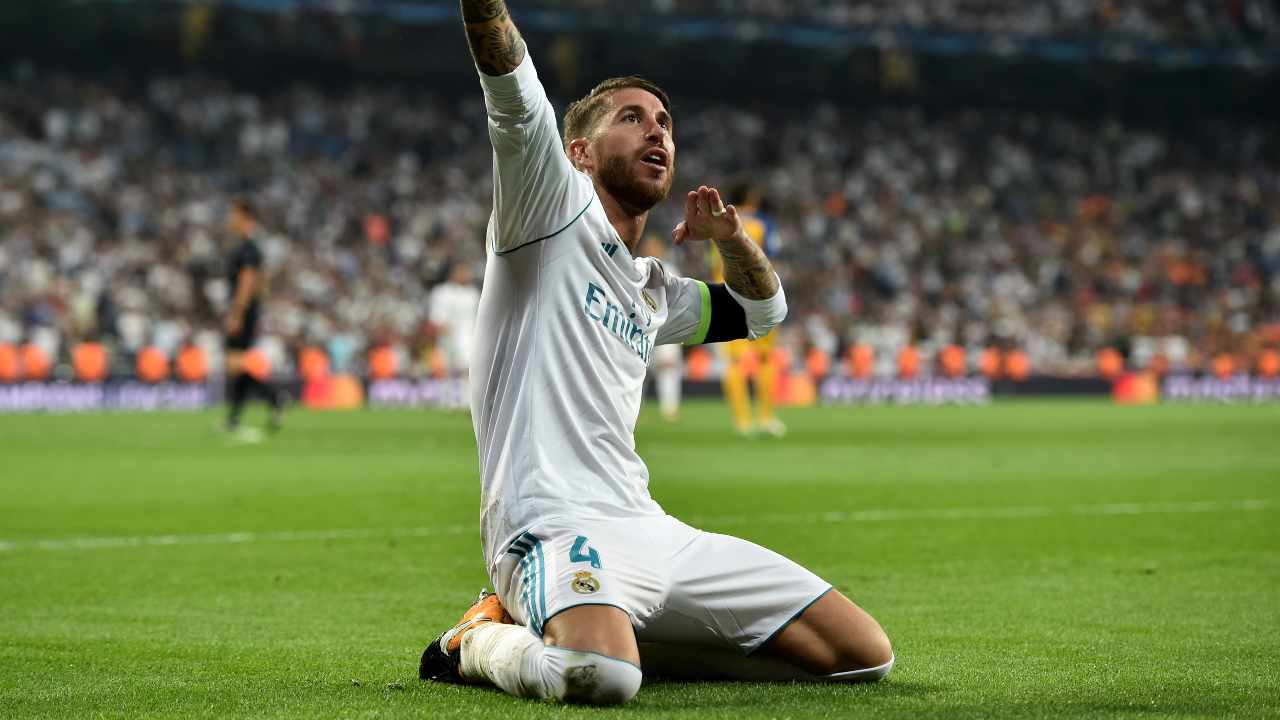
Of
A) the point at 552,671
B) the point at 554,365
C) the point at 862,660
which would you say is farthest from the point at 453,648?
the point at 862,660

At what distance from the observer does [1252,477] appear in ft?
42.5

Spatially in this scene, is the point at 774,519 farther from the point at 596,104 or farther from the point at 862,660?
the point at 596,104

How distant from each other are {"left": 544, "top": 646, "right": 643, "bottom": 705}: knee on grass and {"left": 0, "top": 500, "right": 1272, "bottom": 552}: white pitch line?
4.72 meters

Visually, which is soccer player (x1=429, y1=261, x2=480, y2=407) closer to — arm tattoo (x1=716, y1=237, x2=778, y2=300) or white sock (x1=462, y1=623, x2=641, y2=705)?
arm tattoo (x1=716, y1=237, x2=778, y2=300)

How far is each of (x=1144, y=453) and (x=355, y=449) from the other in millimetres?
7752

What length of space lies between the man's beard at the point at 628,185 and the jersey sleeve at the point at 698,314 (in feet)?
1.61

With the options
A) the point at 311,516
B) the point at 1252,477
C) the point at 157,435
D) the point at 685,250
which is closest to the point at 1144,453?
the point at 1252,477

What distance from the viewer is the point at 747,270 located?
16.4 ft

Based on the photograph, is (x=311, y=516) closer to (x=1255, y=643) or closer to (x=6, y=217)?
(x=1255, y=643)

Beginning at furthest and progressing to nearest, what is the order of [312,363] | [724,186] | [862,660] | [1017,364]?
[1017,364] → [724,186] → [312,363] → [862,660]

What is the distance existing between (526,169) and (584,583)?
3.50 feet

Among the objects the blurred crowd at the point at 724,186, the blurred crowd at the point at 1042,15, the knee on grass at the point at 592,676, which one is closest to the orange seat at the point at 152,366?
the blurred crowd at the point at 724,186

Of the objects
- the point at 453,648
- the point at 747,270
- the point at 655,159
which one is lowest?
the point at 453,648

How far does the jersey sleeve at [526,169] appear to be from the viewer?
3.98 meters
